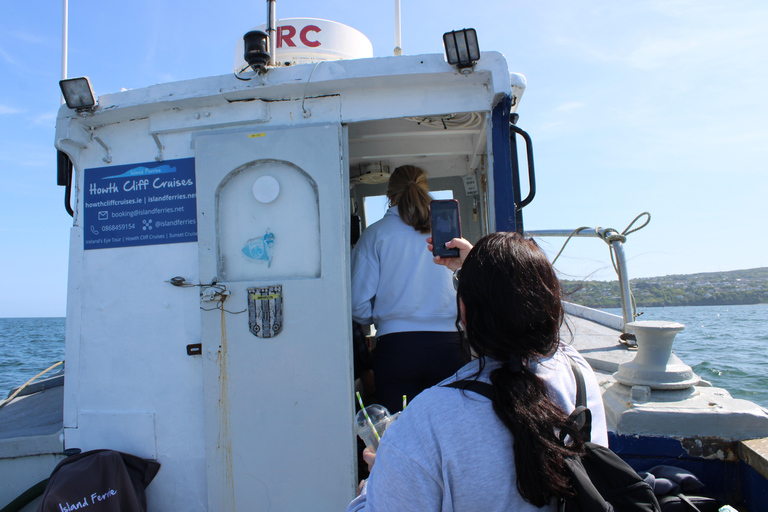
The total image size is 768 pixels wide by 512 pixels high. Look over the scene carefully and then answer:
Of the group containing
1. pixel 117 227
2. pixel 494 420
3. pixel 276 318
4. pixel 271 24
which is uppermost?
pixel 271 24

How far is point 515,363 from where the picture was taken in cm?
102

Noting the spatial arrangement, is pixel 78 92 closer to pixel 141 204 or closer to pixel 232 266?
pixel 141 204

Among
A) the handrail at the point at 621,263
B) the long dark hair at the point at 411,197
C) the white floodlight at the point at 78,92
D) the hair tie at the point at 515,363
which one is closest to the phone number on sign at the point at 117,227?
the white floodlight at the point at 78,92

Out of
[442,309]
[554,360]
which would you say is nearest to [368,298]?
[442,309]

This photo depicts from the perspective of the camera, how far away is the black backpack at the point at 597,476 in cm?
93

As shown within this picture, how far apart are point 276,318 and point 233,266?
0.43m

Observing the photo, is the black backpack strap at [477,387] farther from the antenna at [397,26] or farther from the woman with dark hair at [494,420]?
the antenna at [397,26]

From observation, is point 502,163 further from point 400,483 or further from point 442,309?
point 400,483

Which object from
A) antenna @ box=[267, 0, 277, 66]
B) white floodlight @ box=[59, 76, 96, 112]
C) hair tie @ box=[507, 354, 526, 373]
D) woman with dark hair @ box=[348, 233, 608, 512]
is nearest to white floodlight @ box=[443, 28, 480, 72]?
antenna @ box=[267, 0, 277, 66]

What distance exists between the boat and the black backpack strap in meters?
1.68

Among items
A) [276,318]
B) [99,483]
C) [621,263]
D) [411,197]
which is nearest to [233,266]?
[276,318]

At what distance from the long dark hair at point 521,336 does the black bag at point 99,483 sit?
248cm

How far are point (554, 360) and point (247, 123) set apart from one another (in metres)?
2.37

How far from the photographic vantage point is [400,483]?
918 mm
